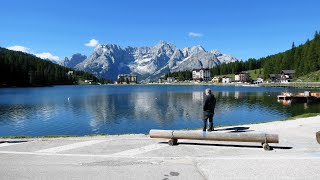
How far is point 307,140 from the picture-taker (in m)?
20.3

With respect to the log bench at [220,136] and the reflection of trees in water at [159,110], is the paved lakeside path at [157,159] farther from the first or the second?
the reflection of trees in water at [159,110]

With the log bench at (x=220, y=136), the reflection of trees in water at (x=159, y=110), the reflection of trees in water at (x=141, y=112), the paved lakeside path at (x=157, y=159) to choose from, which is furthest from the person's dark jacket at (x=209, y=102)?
the reflection of trees in water at (x=141, y=112)

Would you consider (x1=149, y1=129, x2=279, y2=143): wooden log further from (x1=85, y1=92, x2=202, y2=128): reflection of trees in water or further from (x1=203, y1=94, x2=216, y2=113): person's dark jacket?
(x1=85, y1=92, x2=202, y2=128): reflection of trees in water

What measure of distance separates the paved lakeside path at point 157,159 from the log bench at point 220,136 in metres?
0.45

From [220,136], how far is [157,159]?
14.4ft

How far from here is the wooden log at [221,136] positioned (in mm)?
17906

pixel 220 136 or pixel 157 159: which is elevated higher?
pixel 220 136

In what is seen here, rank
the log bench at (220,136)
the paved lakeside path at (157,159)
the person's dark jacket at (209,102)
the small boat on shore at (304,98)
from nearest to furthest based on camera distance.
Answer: the paved lakeside path at (157,159), the log bench at (220,136), the person's dark jacket at (209,102), the small boat on shore at (304,98)

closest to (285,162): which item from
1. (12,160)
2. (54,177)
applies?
(54,177)

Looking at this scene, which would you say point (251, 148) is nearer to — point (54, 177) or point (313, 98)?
point (54, 177)

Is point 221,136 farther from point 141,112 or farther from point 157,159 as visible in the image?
point 141,112

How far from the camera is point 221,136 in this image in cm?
1866

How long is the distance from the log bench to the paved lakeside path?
0.45 m

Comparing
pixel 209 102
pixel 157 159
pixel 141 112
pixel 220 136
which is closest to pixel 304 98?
pixel 141 112
